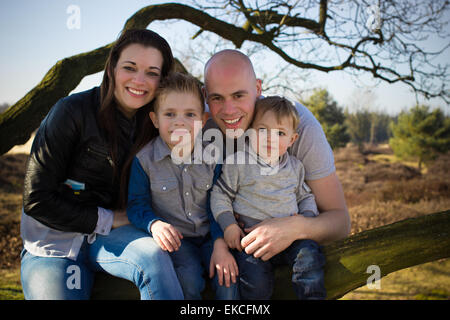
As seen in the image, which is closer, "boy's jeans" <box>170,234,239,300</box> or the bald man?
"boy's jeans" <box>170,234,239,300</box>

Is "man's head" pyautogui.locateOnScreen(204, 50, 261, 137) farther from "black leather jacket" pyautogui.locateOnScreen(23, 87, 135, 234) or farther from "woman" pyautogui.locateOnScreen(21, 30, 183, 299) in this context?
"black leather jacket" pyautogui.locateOnScreen(23, 87, 135, 234)

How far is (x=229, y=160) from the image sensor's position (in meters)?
2.05

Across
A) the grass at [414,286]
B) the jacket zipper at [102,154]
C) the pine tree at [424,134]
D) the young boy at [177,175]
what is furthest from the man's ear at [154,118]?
the pine tree at [424,134]

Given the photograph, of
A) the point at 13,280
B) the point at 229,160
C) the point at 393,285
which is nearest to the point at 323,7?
the point at 229,160

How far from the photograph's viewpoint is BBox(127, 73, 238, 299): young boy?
198cm

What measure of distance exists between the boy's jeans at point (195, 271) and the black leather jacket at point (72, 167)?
0.58 m

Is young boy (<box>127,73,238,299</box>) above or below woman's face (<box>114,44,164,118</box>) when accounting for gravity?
below

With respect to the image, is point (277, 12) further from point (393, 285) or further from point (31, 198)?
point (393, 285)

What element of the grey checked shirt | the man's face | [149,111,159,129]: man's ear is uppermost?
the man's face

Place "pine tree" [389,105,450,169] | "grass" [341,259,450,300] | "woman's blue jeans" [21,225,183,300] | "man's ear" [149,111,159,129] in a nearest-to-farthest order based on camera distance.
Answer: "woman's blue jeans" [21,225,183,300]
"man's ear" [149,111,159,129]
"grass" [341,259,450,300]
"pine tree" [389,105,450,169]

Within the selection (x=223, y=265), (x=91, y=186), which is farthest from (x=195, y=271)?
(x=91, y=186)

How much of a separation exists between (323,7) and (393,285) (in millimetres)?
5531

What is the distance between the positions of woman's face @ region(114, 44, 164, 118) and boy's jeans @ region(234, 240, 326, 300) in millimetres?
1170

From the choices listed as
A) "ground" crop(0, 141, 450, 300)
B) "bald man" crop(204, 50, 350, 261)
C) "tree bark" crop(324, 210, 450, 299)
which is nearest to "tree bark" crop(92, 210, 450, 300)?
"tree bark" crop(324, 210, 450, 299)
